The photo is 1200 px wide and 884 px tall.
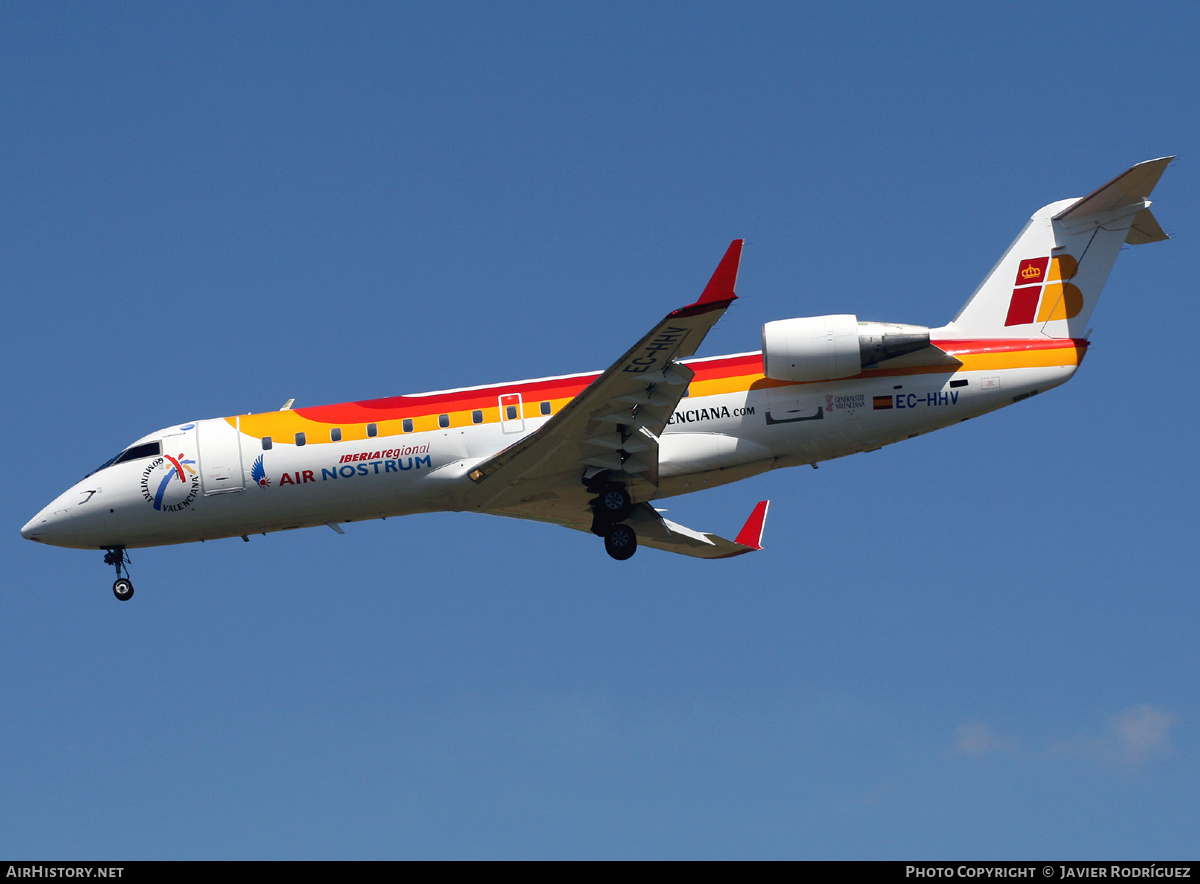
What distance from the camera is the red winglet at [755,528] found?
96.3ft

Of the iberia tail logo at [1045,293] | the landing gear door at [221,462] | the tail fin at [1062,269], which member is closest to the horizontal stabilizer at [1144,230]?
the tail fin at [1062,269]

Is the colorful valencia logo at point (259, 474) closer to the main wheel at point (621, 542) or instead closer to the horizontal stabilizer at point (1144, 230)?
the main wheel at point (621, 542)

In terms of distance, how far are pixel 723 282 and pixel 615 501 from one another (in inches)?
220

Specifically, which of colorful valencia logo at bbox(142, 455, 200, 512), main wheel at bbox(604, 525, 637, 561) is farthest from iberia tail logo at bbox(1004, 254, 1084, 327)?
colorful valencia logo at bbox(142, 455, 200, 512)

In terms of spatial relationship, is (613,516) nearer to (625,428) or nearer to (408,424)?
(625,428)

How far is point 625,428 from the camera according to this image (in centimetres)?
2366

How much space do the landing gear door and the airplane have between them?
0.03 meters

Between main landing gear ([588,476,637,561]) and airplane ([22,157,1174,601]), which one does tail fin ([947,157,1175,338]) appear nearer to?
airplane ([22,157,1174,601])

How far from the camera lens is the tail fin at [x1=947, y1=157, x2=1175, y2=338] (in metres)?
24.7

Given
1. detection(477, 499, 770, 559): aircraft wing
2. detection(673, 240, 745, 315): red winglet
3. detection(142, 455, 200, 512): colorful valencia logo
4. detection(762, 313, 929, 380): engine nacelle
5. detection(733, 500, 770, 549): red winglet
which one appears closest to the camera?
detection(673, 240, 745, 315): red winglet

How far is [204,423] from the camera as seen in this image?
84.4ft

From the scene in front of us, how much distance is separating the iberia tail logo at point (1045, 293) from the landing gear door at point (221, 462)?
49.5 ft
